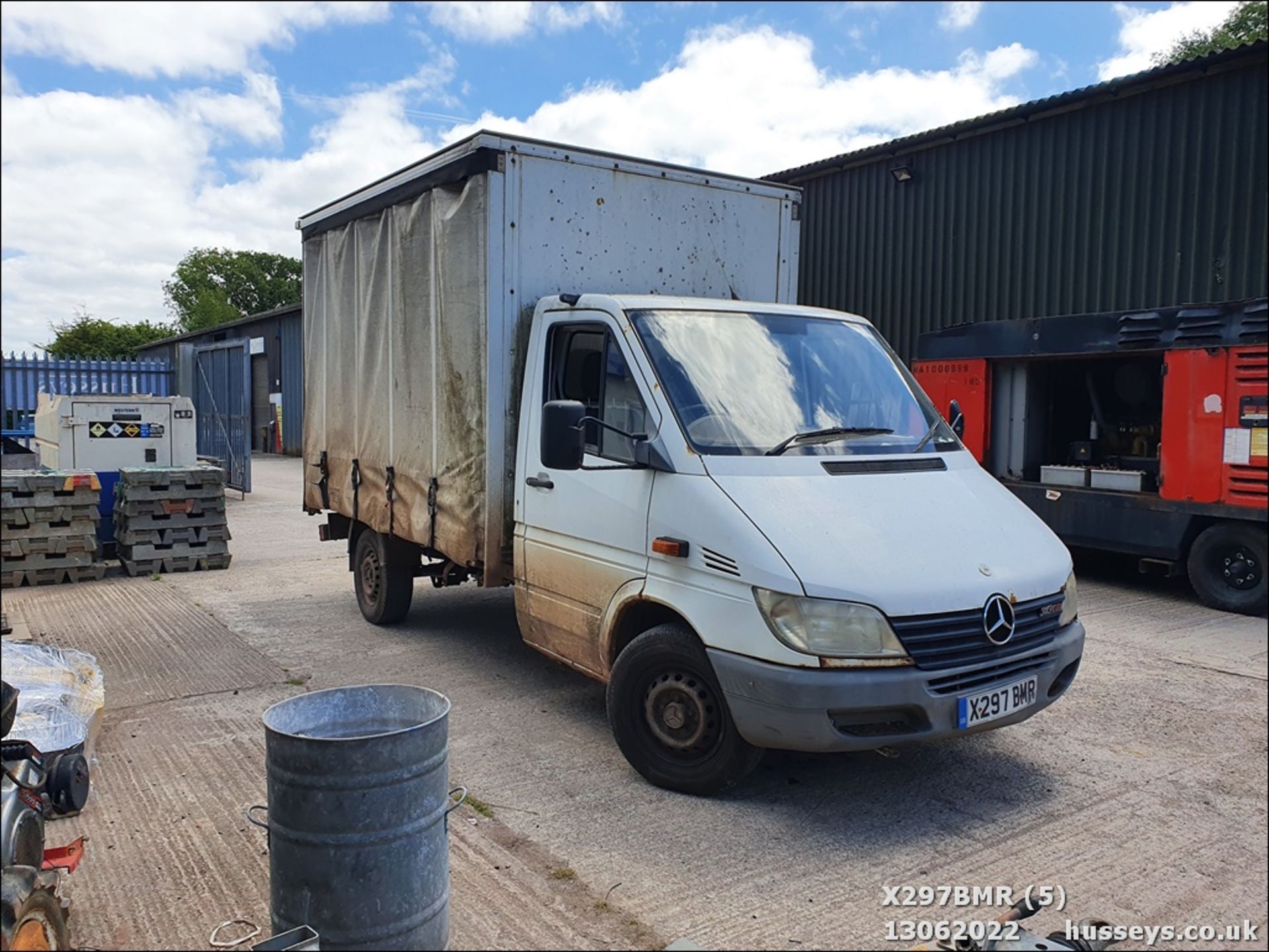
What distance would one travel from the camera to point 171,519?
10.5 metres

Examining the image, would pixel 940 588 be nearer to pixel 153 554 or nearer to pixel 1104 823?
pixel 1104 823

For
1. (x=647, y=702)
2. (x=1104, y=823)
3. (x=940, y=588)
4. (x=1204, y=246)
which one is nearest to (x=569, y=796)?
(x=647, y=702)

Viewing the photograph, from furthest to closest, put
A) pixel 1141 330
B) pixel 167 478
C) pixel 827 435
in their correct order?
pixel 167 478 < pixel 1141 330 < pixel 827 435

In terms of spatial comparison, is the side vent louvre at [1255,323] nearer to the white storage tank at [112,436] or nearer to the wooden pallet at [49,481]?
the wooden pallet at [49,481]

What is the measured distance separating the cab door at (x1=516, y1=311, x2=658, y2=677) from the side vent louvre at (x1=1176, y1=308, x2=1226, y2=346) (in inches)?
255

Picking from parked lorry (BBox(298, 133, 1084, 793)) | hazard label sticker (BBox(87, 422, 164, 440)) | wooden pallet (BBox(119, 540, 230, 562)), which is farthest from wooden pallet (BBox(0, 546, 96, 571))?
parked lorry (BBox(298, 133, 1084, 793))

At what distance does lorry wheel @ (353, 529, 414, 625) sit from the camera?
7.74 metres

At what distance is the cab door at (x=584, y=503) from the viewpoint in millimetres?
4949

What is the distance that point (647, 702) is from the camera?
15.4 ft

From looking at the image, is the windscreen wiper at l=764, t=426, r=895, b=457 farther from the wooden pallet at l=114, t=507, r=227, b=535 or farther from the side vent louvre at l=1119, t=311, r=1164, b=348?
the wooden pallet at l=114, t=507, r=227, b=535

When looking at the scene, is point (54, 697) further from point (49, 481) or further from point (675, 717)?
point (49, 481)

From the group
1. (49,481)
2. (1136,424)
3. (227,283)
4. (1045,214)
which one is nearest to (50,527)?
(49,481)

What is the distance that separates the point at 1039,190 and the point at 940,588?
9.57 metres

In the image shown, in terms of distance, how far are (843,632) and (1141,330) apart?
23.6 ft
